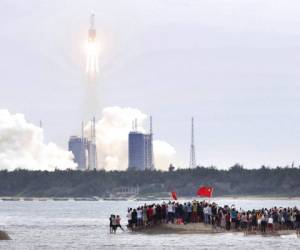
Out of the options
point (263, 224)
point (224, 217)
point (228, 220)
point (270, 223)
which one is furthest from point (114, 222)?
point (270, 223)

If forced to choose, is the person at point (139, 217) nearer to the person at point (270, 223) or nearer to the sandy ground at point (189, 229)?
the sandy ground at point (189, 229)

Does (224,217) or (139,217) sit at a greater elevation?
(139,217)

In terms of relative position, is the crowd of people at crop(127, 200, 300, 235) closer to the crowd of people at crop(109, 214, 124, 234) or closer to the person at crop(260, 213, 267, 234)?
the person at crop(260, 213, 267, 234)

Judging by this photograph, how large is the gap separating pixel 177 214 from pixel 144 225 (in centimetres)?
325

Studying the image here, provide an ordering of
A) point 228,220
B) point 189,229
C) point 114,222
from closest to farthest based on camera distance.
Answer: point 228,220 → point 189,229 → point 114,222

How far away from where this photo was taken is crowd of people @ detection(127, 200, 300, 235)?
96250 mm

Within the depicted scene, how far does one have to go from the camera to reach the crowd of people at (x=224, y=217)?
9625 cm

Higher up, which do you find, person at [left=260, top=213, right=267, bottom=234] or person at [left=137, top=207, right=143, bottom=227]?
person at [left=137, top=207, right=143, bottom=227]

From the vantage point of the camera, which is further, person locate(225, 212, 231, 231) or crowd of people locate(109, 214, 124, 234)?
crowd of people locate(109, 214, 124, 234)

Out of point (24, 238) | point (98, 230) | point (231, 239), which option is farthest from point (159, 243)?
point (98, 230)

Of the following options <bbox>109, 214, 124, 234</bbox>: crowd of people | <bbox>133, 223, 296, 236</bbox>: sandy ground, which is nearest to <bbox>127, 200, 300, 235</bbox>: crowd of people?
<bbox>133, 223, 296, 236</bbox>: sandy ground

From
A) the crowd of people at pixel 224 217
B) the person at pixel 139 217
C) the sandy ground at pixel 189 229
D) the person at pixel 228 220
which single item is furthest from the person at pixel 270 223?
the person at pixel 139 217

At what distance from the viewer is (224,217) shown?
3836 inches

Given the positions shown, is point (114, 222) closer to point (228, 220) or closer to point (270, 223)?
point (228, 220)
